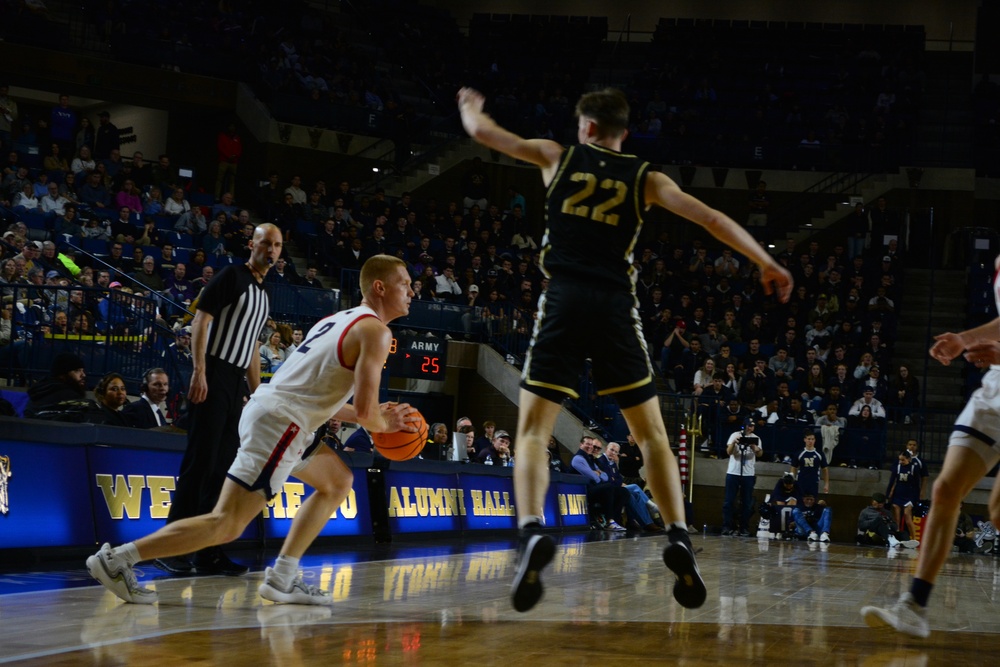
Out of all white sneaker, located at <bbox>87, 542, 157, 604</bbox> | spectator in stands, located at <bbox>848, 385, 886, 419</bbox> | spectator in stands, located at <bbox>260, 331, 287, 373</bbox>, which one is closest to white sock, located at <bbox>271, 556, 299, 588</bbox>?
white sneaker, located at <bbox>87, 542, 157, 604</bbox>

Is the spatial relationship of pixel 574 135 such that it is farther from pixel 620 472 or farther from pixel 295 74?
pixel 620 472

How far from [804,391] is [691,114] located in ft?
34.6

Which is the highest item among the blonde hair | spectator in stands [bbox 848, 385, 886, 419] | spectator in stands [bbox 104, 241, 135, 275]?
spectator in stands [bbox 104, 241, 135, 275]

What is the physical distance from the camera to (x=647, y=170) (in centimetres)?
484

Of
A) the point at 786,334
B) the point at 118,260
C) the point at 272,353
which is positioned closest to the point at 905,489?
the point at 786,334

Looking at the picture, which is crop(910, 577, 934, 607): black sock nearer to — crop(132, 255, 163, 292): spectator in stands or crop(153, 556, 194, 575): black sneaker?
crop(153, 556, 194, 575): black sneaker

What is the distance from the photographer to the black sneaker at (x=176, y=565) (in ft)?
22.9

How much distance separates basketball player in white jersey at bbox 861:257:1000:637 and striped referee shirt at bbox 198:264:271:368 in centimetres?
390

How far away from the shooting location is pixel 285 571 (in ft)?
18.5

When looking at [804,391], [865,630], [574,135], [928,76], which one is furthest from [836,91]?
[865,630]

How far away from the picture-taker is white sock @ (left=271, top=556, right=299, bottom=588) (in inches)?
221

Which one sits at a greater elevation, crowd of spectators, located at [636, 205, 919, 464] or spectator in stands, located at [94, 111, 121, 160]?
spectator in stands, located at [94, 111, 121, 160]

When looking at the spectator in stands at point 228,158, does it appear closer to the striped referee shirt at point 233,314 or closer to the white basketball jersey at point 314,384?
the striped referee shirt at point 233,314

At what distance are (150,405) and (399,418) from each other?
485 centimetres
